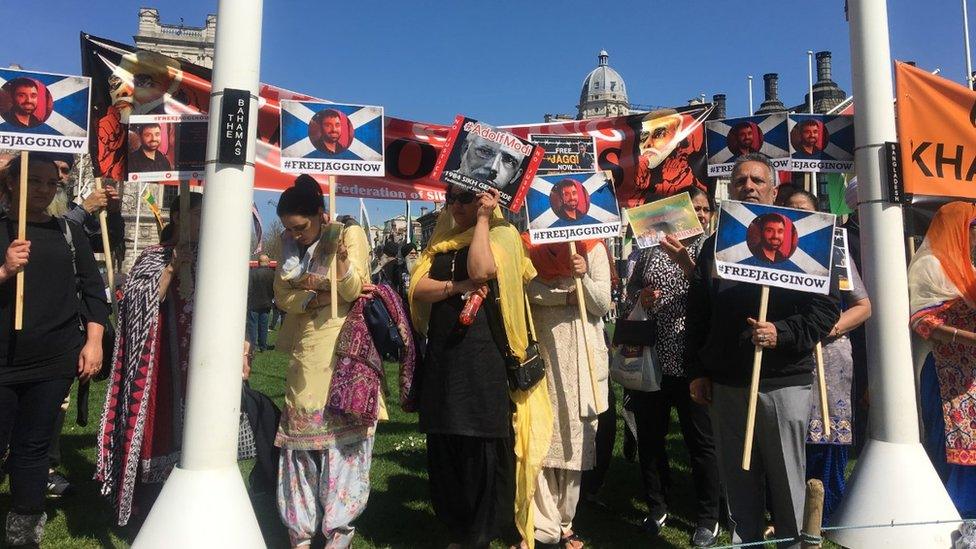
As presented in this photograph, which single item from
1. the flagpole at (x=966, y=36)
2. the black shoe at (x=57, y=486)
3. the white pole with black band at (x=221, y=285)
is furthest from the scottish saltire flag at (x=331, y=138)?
the flagpole at (x=966, y=36)

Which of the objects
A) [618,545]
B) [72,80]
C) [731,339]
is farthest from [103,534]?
[731,339]

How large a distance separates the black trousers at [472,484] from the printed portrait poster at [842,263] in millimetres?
1953

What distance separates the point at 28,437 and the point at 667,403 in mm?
3777

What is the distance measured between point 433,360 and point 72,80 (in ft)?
8.07

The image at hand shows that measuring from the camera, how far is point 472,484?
12.2ft

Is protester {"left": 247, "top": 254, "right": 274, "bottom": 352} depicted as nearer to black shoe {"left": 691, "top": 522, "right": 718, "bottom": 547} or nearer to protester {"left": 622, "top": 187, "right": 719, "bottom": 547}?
protester {"left": 622, "top": 187, "right": 719, "bottom": 547}

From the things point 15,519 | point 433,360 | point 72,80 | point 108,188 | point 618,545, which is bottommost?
point 618,545

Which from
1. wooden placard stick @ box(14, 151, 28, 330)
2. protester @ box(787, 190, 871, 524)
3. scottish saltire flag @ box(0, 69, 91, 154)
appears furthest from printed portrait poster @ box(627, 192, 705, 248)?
wooden placard stick @ box(14, 151, 28, 330)

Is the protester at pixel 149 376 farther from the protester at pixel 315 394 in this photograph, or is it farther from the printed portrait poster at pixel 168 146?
the protester at pixel 315 394

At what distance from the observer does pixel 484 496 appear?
3.72 meters

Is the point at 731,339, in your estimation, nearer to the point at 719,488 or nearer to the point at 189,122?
the point at 719,488

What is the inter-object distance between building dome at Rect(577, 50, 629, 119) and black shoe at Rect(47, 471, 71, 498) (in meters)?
121

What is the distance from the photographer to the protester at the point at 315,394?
12.1 feet

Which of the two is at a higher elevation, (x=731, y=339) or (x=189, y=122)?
(x=189, y=122)
